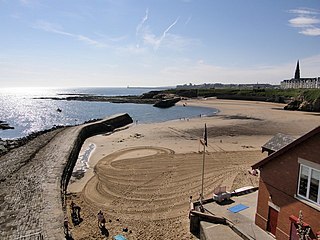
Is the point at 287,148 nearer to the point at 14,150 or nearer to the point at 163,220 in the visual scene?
the point at 163,220

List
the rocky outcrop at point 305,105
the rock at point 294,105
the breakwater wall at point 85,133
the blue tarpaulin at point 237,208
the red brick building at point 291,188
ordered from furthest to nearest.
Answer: the rock at point 294,105
the rocky outcrop at point 305,105
the breakwater wall at point 85,133
the blue tarpaulin at point 237,208
the red brick building at point 291,188

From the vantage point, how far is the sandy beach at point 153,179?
15039 millimetres

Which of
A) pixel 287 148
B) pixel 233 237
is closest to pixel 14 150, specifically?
pixel 233 237

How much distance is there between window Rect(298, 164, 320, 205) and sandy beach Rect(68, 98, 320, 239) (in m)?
5.97

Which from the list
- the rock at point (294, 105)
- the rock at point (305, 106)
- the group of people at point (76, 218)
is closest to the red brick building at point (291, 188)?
the group of people at point (76, 218)

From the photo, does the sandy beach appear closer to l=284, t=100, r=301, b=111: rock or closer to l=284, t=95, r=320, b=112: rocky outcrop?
l=284, t=95, r=320, b=112: rocky outcrop

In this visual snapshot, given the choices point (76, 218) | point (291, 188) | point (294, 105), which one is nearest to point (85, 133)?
point (76, 218)

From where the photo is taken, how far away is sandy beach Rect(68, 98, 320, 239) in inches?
592

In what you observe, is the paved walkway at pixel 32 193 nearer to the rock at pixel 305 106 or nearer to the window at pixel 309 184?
the window at pixel 309 184

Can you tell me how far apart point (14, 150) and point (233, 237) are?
30424mm

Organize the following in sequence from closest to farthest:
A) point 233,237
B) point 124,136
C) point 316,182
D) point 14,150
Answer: point 316,182
point 233,237
point 14,150
point 124,136

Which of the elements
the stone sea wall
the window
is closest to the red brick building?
the window

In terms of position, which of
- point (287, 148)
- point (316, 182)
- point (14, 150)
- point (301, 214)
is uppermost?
point (287, 148)

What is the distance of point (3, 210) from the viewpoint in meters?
15.7
